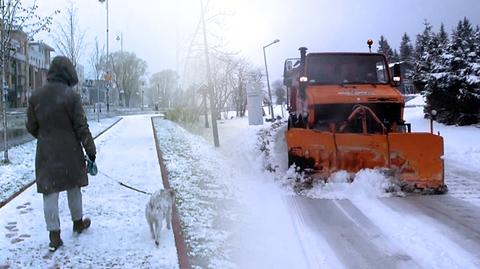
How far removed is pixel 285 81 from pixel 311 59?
2608 mm

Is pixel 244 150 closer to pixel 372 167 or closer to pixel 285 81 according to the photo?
pixel 285 81

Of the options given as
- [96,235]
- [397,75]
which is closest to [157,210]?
[96,235]

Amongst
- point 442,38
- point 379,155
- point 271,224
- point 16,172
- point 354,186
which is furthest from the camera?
point 442,38

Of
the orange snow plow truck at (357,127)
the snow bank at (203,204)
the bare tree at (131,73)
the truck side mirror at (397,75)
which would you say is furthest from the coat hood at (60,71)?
the bare tree at (131,73)

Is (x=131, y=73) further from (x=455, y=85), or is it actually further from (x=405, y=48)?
(x=455, y=85)

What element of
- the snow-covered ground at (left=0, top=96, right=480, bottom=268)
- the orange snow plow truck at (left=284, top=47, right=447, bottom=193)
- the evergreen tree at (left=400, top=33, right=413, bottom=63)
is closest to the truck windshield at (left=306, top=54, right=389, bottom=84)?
the orange snow plow truck at (left=284, top=47, right=447, bottom=193)

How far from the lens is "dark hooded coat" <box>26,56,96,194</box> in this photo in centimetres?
A: 521

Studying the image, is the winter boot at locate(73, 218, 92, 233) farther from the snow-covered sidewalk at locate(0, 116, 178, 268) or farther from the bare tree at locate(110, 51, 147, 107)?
the bare tree at locate(110, 51, 147, 107)

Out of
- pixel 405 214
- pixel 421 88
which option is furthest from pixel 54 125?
pixel 421 88

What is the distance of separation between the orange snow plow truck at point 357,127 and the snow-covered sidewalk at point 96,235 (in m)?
2.96

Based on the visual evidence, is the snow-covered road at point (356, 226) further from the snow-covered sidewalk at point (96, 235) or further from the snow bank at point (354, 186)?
the snow-covered sidewalk at point (96, 235)

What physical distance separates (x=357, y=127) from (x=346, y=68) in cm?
167

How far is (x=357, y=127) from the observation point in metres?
9.90

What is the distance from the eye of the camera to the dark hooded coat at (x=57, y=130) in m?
5.21
